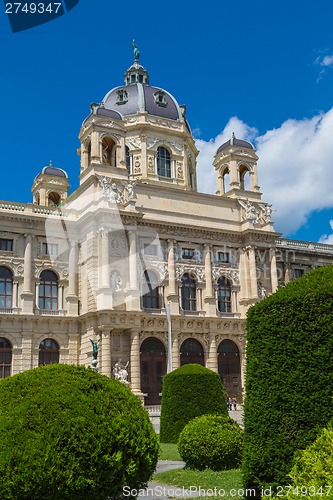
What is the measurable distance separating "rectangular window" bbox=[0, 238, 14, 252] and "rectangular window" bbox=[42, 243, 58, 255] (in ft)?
7.68

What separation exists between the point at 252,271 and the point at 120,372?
14749mm

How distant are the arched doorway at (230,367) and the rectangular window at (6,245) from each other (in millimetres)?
17680

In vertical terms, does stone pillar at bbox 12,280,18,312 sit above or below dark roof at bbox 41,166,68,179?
below

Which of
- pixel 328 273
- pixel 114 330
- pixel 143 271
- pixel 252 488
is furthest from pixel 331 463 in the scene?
pixel 143 271

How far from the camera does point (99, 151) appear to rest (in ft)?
147

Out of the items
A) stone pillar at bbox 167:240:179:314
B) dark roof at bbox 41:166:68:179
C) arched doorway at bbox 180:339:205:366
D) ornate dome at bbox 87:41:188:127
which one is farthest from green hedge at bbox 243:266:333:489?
dark roof at bbox 41:166:68:179

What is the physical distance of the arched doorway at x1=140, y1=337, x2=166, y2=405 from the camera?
4147cm

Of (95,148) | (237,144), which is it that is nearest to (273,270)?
(237,144)

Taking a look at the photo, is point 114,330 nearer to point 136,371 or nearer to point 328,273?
point 136,371

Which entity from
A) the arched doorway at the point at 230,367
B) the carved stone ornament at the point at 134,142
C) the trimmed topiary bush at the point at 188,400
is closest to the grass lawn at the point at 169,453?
the trimmed topiary bush at the point at 188,400

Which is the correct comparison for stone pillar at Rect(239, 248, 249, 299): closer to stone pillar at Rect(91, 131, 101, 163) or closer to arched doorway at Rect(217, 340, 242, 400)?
arched doorway at Rect(217, 340, 242, 400)

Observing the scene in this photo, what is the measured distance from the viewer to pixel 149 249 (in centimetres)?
4419

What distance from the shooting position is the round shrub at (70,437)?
8.02 m

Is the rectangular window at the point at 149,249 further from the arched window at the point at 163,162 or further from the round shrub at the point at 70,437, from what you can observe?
the round shrub at the point at 70,437
